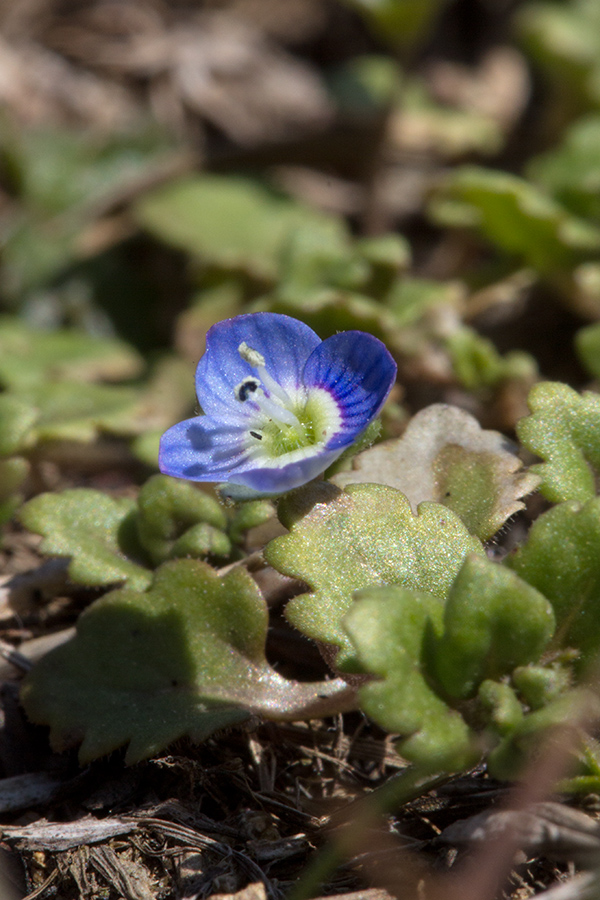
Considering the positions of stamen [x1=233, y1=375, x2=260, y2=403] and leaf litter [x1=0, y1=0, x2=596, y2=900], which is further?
stamen [x1=233, y1=375, x2=260, y2=403]

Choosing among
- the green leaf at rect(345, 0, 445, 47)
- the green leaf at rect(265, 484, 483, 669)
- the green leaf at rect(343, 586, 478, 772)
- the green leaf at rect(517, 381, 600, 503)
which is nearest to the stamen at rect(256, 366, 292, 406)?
the green leaf at rect(265, 484, 483, 669)

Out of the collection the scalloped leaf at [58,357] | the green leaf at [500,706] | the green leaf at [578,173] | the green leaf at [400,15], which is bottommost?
the scalloped leaf at [58,357]

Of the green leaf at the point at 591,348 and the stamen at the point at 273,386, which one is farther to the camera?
the green leaf at the point at 591,348

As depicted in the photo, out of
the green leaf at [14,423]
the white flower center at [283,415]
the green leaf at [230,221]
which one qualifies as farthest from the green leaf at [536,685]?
the green leaf at [230,221]

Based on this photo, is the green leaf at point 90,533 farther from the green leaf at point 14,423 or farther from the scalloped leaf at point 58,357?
the scalloped leaf at point 58,357

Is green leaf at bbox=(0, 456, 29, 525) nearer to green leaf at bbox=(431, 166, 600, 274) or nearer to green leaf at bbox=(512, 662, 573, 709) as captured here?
green leaf at bbox=(512, 662, 573, 709)

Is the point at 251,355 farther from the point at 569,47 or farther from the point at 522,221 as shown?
the point at 569,47

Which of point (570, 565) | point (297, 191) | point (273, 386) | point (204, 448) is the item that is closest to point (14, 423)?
point (204, 448)
